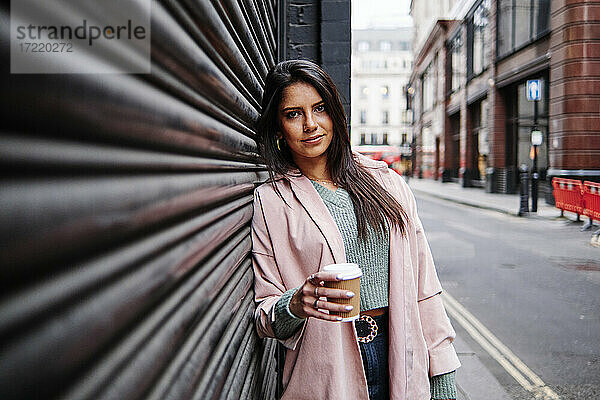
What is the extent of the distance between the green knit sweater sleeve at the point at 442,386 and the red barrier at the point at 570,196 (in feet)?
41.1

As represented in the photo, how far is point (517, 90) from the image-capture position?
78.5 ft

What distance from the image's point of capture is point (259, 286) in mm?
1976

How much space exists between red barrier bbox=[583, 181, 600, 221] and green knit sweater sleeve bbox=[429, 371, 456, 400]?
11.3 metres

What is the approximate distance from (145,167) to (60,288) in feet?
1.02

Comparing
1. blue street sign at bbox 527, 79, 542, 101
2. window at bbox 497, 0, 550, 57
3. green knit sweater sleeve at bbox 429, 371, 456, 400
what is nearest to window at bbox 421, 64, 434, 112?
window at bbox 497, 0, 550, 57

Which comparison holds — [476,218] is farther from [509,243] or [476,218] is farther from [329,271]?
[329,271]

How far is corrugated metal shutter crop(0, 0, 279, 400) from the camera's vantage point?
0.52 meters

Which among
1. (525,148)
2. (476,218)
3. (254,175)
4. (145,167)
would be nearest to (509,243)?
(476,218)

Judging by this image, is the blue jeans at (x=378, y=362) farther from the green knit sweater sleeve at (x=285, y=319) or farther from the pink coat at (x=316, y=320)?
the green knit sweater sleeve at (x=285, y=319)

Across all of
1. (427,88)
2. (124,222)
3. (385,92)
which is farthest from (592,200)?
(385,92)

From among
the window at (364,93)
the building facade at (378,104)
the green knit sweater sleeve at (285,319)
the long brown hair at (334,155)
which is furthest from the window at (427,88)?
the green knit sweater sleeve at (285,319)

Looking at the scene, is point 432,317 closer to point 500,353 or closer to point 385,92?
point 500,353

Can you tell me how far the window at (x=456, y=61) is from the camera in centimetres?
3300

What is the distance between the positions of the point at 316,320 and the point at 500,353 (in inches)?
136
